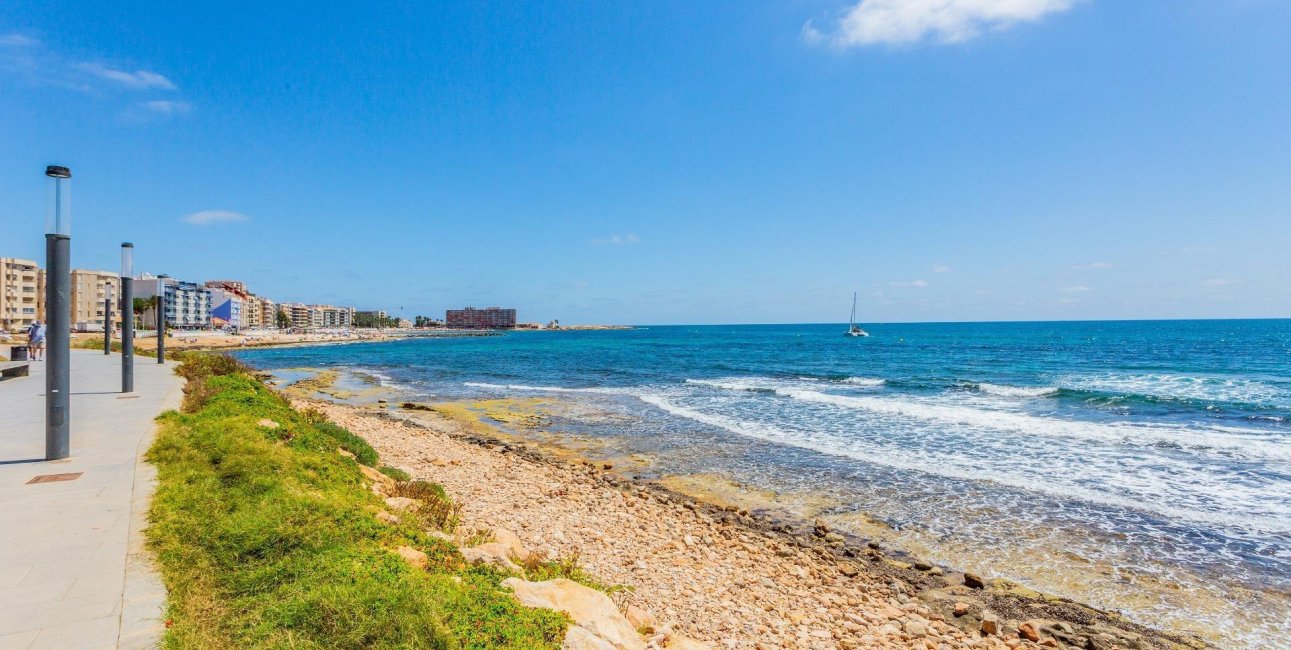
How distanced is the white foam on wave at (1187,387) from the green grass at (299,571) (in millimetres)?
34103

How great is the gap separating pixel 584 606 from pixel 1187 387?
4013 centimetres

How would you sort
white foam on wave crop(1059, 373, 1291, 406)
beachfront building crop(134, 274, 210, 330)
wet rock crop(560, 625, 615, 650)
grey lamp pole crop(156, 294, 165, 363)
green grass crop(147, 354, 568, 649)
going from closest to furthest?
green grass crop(147, 354, 568, 649) → wet rock crop(560, 625, 615, 650) → grey lamp pole crop(156, 294, 165, 363) → white foam on wave crop(1059, 373, 1291, 406) → beachfront building crop(134, 274, 210, 330)

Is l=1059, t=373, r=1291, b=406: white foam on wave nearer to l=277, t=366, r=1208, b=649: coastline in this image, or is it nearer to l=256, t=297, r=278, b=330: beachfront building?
l=277, t=366, r=1208, b=649: coastline

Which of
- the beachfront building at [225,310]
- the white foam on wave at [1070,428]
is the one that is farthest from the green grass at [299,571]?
the beachfront building at [225,310]

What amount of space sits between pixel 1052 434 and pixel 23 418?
27.5 metres

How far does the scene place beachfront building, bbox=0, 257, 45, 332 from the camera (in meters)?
83.3

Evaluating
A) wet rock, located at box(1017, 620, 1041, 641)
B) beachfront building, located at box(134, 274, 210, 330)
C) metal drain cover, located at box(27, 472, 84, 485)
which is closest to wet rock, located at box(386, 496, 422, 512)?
metal drain cover, located at box(27, 472, 84, 485)

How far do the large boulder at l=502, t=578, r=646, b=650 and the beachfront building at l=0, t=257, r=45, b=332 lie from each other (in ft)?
374

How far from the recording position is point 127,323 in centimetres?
1650

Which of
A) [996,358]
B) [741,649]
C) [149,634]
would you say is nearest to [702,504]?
[741,649]

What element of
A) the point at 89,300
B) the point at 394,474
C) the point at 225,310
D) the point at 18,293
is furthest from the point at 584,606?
the point at 225,310

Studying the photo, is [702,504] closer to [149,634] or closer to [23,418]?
[149,634]

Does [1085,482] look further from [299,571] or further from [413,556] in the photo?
[299,571]

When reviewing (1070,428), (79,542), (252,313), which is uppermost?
(252,313)
